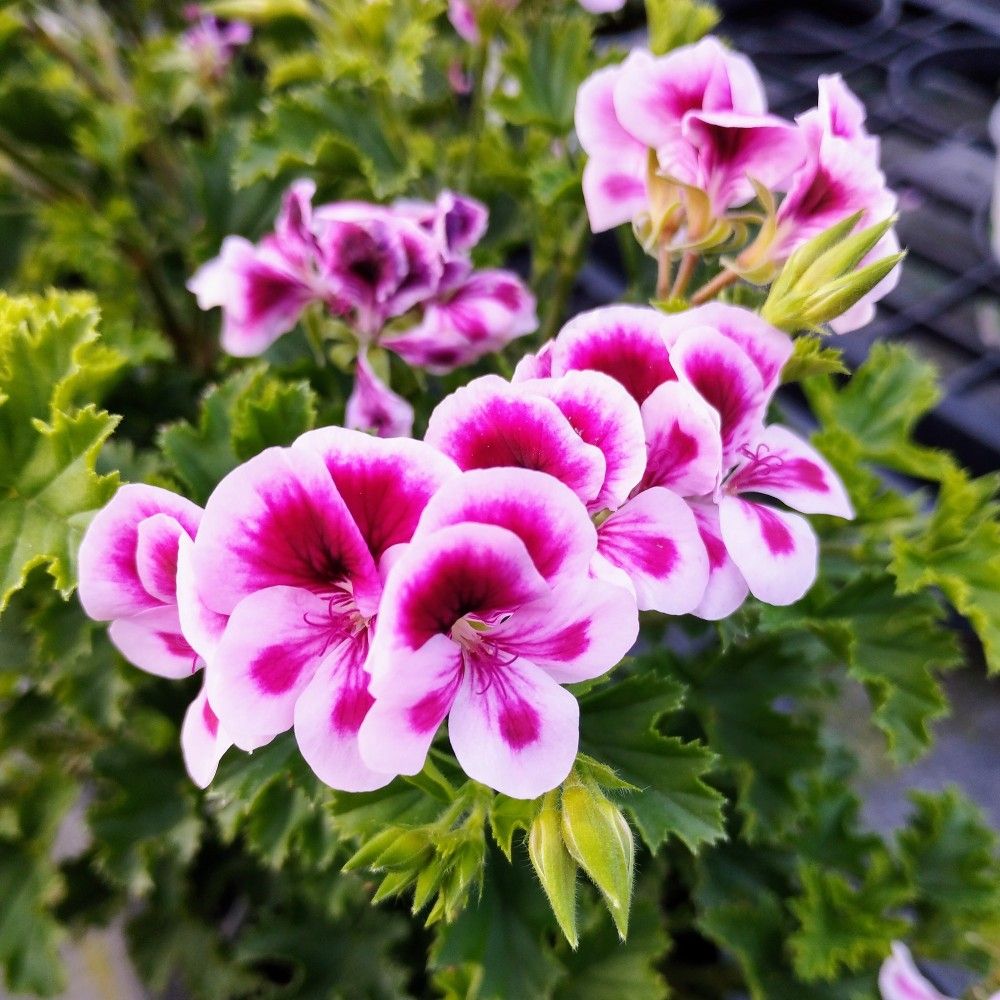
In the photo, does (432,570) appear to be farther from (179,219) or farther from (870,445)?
(179,219)

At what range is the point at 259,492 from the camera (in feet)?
1.31

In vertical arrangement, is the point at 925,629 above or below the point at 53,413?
below

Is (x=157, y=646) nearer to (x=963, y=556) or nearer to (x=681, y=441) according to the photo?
(x=681, y=441)

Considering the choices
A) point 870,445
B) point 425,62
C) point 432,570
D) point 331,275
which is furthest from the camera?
point 425,62

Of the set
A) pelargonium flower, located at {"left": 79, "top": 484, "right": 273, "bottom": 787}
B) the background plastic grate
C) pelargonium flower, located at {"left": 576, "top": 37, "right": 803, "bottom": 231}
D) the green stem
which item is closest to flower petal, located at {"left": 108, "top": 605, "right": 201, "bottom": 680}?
pelargonium flower, located at {"left": 79, "top": 484, "right": 273, "bottom": 787}

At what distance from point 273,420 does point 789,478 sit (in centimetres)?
35

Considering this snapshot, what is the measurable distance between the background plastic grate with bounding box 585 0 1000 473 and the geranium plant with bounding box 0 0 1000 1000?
2.32 feet

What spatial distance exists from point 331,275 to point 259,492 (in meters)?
0.32

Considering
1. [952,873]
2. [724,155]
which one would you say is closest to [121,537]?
[724,155]

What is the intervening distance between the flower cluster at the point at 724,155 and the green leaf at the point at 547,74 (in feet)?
0.90

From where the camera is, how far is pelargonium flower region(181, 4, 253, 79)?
1.21m

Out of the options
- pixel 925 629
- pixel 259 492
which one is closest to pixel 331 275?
pixel 259 492

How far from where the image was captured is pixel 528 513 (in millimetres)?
387

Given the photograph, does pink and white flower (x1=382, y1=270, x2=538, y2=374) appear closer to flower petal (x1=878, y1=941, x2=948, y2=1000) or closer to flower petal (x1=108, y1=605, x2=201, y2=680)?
flower petal (x1=108, y1=605, x2=201, y2=680)
